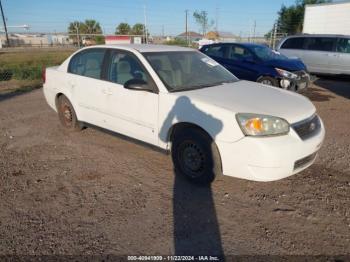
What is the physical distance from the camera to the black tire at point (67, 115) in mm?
5453

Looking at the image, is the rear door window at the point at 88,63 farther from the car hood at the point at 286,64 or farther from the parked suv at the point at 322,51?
the parked suv at the point at 322,51

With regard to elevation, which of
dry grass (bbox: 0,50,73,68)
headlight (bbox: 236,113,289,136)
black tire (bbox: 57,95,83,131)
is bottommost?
dry grass (bbox: 0,50,73,68)

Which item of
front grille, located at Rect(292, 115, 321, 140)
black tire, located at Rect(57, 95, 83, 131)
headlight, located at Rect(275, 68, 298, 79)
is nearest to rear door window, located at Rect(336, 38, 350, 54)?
headlight, located at Rect(275, 68, 298, 79)

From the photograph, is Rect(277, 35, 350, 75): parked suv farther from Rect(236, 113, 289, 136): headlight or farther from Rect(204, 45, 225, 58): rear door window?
Rect(236, 113, 289, 136): headlight

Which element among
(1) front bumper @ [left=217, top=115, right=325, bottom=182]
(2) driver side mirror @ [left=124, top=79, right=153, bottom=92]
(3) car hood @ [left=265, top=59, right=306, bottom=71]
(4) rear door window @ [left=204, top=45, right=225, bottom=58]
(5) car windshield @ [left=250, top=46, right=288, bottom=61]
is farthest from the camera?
(4) rear door window @ [left=204, top=45, right=225, bottom=58]

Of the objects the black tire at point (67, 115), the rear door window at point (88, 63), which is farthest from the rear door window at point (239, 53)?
the black tire at point (67, 115)

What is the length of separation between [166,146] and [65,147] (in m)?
2.03

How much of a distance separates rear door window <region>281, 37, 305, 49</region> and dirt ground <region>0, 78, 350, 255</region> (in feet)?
26.8

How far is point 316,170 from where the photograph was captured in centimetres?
419

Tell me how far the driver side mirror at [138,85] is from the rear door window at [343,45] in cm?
1002

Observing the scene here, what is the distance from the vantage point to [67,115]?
223 inches

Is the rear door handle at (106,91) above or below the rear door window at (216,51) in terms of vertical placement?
below

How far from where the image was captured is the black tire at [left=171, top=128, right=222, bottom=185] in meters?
3.47

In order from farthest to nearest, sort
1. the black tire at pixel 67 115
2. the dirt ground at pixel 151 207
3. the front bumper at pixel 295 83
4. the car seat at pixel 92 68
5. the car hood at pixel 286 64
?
the car hood at pixel 286 64, the front bumper at pixel 295 83, the black tire at pixel 67 115, the car seat at pixel 92 68, the dirt ground at pixel 151 207
